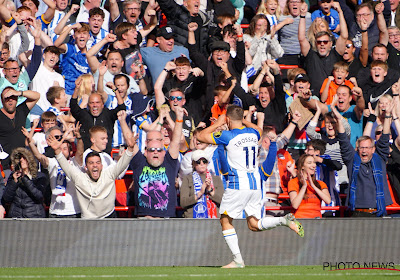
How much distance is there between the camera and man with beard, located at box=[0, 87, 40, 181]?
40.8 ft

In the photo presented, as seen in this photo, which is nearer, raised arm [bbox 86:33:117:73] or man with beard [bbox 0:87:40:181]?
man with beard [bbox 0:87:40:181]

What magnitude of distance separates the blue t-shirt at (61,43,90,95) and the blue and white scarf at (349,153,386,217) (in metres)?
5.39

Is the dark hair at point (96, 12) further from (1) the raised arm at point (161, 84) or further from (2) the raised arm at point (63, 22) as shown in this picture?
(1) the raised arm at point (161, 84)

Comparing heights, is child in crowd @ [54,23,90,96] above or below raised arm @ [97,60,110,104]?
above

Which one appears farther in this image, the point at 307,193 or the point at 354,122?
the point at 354,122

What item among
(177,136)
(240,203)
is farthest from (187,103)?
(240,203)

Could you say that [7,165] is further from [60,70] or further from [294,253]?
[294,253]

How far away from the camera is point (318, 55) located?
1489cm

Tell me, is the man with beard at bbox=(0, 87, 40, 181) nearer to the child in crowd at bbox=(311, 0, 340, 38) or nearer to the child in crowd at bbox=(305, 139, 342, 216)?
the child in crowd at bbox=(305, 139, 342, 216)

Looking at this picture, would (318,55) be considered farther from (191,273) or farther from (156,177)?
(191,273)

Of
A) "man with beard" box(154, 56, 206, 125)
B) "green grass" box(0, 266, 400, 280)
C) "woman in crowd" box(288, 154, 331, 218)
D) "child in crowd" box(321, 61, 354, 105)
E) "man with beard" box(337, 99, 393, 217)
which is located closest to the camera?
"green grass" box(0, 266, 400, 280)

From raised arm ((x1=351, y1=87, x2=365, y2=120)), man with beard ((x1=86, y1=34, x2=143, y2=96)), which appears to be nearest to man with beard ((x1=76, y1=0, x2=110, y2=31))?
man with beard ((x1=86, y1=34, x2=143, y2=96))

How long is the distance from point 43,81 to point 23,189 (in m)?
3.03

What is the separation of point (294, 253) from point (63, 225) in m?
3.26
